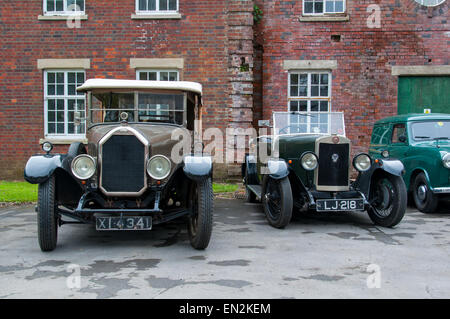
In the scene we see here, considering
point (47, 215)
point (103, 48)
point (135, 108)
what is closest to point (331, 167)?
point (135, 108)

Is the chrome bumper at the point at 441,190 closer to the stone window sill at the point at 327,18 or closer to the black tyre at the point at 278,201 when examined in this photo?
the black tyre at the point at 278,201

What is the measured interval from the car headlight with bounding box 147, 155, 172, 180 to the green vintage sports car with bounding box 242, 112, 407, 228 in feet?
6.12

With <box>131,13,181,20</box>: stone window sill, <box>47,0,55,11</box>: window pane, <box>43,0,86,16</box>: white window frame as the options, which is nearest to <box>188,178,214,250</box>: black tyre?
<box>131,13,181,20</box>: stone window sill

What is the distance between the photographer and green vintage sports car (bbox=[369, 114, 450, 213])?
763 centimetres

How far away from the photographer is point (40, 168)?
4.95 m

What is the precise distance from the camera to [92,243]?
546cm

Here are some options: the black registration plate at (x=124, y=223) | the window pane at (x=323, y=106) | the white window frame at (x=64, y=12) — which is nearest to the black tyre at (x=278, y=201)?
the black registration plate at (x=124, y=223)

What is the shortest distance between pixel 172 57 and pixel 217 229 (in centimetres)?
666

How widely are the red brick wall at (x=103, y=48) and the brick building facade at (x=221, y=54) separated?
0.03m

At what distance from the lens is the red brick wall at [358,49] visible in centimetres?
1176

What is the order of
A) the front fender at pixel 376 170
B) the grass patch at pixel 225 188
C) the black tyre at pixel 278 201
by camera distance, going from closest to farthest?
the black tyre at pixel 278 201 → the front fender at pixel 376 170 → the grass patch at pixel 225 188

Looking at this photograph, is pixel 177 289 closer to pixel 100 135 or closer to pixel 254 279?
pixel 254 279

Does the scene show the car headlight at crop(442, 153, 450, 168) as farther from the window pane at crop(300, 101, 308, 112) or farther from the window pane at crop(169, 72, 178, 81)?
the window pane at crop(169, 72, 178, 81)

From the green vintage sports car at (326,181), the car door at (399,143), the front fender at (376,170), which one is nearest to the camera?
the green vintage sports car at (326,181)
